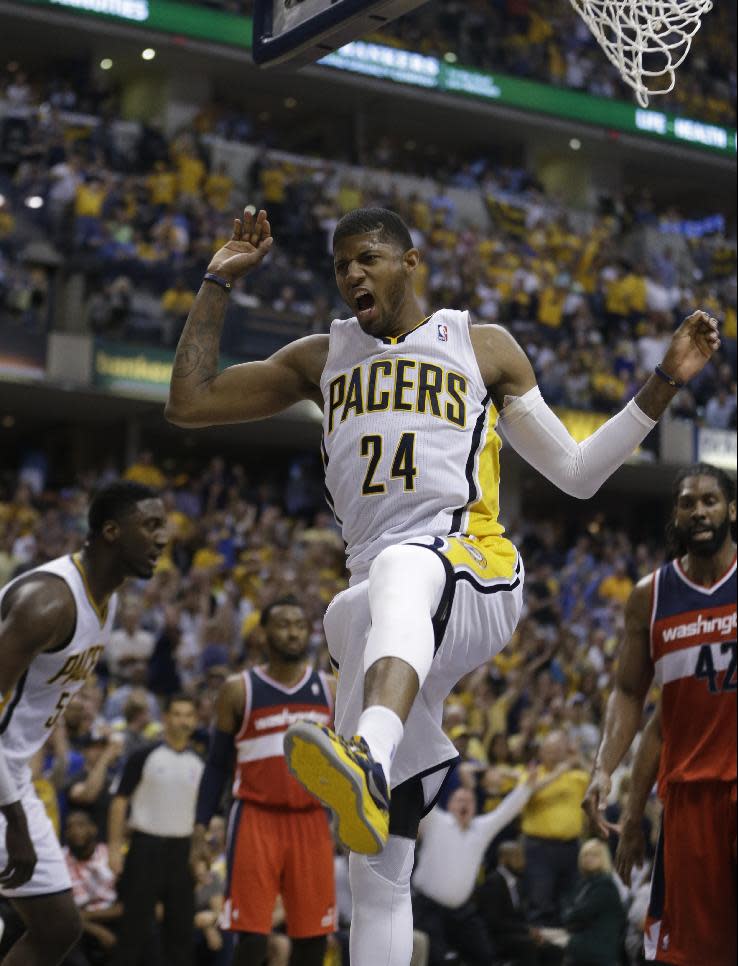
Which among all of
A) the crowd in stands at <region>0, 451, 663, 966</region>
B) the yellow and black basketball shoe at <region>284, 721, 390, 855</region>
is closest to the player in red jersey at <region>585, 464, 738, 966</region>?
the yellow and black basketball shoe at <region>284, 721, 390, 855</region>

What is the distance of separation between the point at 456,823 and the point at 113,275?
1017cm

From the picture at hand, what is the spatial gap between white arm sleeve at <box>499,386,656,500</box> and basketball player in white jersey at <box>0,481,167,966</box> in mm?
2027

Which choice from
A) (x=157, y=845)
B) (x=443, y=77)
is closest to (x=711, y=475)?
(x=157, y=845)

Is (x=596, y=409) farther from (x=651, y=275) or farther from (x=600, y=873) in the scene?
(x=600, y=873)

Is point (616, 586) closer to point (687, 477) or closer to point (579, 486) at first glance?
point (687, 477)

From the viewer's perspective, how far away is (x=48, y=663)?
5.48 meters

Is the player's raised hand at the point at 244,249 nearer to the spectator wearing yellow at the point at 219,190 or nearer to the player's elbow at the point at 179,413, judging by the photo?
the player's elbow at the point at 179,413

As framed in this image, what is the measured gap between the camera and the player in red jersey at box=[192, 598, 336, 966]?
696 centimetres

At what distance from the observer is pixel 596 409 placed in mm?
18812

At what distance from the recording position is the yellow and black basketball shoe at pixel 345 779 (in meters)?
3.16

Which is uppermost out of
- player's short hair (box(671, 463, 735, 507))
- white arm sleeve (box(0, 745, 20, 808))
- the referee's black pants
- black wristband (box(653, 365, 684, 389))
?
black wristband (box(653, 365, 684, 389))

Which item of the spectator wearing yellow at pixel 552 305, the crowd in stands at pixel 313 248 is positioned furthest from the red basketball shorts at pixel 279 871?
the spectator wearing yellow at pixel 552 305

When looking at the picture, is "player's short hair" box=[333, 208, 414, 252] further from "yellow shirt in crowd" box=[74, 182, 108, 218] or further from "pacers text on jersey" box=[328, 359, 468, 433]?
"yellow shirt in crowd" box=[74, 182, 108, 218]

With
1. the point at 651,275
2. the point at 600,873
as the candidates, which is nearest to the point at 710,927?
the point at 600,873
